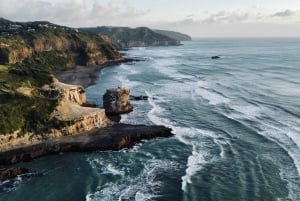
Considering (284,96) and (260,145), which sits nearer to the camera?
(260,145)

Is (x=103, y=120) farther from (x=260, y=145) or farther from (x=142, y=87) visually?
(x=142, y=87)

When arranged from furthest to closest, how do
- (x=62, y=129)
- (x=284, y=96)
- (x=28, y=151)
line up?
(x=284, y=96)
(x=62, y=129)
(x=28, y=151)

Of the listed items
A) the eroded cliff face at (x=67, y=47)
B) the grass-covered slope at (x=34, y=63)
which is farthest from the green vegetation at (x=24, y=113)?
the eroded cliff face at (x=67, y=47)

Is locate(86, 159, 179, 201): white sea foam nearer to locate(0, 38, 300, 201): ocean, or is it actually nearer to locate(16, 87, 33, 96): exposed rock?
locate(0, 38, 300, 201): ocean

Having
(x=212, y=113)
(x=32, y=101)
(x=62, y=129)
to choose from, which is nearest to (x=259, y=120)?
(x=212, y=113)

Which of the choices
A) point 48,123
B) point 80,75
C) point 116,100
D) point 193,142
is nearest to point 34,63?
point 80,75

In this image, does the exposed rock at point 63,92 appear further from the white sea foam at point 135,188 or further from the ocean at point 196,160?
the white sea foam at point 135,188

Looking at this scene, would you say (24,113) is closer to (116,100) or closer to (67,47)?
(116,100)
